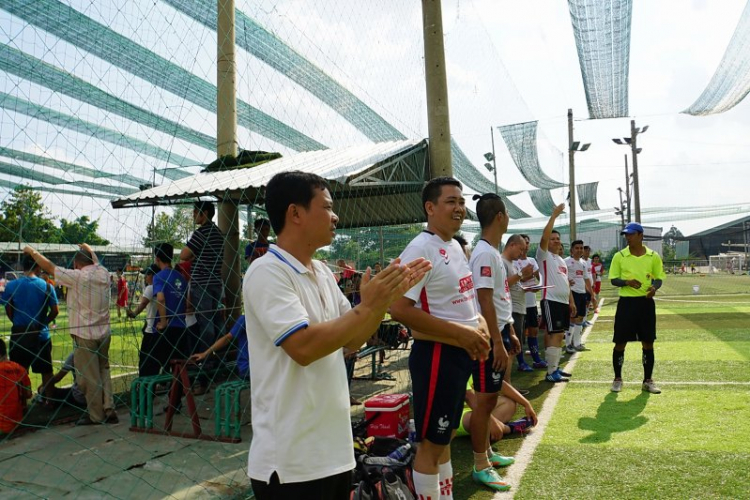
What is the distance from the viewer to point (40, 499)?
146 inches

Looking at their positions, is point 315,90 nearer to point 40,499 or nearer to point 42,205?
point 42,205

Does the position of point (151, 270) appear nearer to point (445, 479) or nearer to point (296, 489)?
point (445, 479)

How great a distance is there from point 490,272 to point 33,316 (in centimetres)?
466

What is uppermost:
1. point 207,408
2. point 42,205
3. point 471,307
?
point 42,205

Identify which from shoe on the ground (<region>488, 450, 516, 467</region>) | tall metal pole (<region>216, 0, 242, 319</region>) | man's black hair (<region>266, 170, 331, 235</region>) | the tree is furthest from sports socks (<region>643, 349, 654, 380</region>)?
man's black hair (<region>266, 170, 331, 235</region>)

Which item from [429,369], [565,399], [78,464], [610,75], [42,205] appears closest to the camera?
[429,369]

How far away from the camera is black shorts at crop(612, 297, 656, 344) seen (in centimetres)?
572

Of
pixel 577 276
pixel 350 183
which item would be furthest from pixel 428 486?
pixel 577 276

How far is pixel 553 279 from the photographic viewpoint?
6.97m

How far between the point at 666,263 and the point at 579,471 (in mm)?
45743

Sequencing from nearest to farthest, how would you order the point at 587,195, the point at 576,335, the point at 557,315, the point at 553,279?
the point at 557,315 < the point at 553,279 < the point at 576,335 < the point at 587,195

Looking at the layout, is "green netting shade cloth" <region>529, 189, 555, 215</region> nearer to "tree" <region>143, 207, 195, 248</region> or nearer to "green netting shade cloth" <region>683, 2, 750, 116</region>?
"green netting shade cloth" <region>683, 2, 750, 116</region>

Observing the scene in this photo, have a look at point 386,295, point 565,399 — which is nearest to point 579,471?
point 565,399

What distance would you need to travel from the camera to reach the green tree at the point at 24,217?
2848 millimetres
